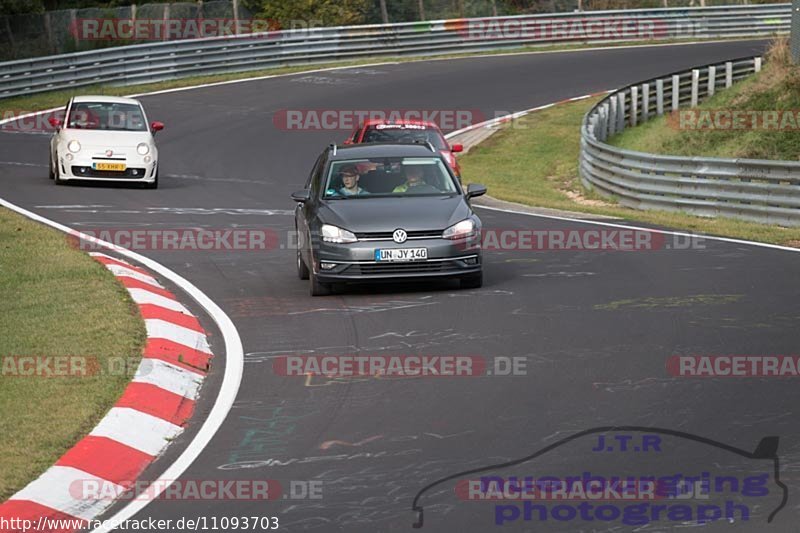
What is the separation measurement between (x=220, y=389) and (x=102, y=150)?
15.2 meters

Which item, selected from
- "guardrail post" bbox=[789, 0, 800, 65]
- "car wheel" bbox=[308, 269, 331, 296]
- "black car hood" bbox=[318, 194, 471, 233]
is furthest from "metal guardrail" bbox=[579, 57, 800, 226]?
"car wheel" bbox=[308, 269, 331, 296]

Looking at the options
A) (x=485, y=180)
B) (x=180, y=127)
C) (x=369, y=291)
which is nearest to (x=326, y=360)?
(x=369, y=291)

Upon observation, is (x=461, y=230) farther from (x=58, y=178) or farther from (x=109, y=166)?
(x=58, y=178)

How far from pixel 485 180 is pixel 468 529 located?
21187mm

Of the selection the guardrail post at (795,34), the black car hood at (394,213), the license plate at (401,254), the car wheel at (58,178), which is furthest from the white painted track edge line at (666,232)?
the guardrail post at (795,34)

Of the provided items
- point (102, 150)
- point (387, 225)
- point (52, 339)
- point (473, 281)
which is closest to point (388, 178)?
point (387, 225)

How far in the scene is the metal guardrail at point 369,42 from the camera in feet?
128

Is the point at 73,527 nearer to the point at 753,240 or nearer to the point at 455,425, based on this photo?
the point at 455,425

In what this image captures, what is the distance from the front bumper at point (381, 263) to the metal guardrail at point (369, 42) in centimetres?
2619

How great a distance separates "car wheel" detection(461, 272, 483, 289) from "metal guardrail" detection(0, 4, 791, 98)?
2641 cm

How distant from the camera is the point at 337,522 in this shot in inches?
268

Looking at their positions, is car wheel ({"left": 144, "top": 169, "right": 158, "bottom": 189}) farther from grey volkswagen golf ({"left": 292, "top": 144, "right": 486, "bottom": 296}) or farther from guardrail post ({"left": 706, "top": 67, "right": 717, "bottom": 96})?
guardrail post ({"left": 706, "top": 67, "right": 717, "bottom": 96})

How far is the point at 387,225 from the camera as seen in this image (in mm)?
13781

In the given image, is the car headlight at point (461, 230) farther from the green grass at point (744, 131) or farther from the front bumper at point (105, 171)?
the green grass at point (744, 131)
